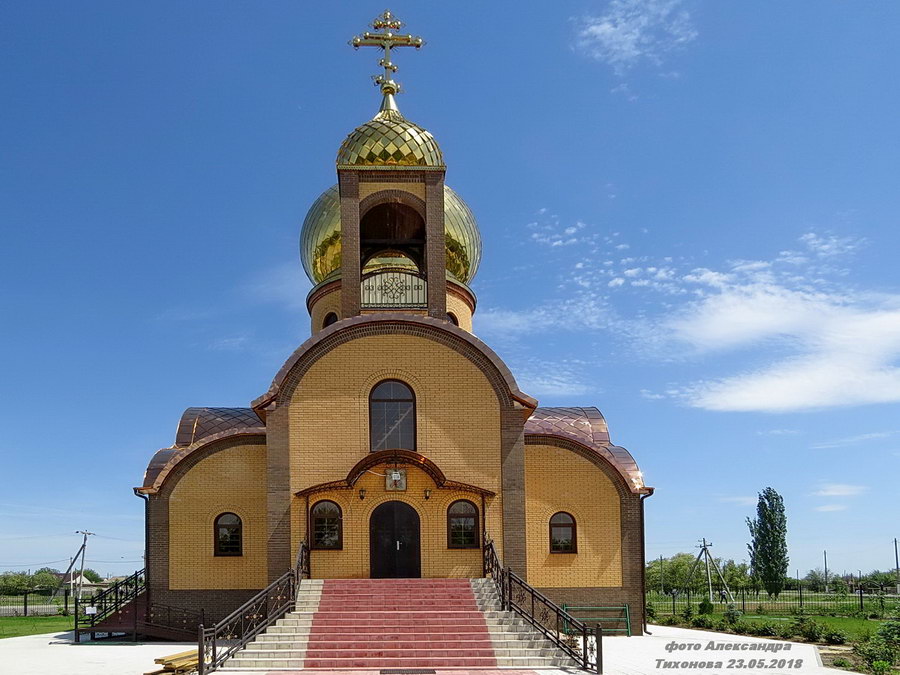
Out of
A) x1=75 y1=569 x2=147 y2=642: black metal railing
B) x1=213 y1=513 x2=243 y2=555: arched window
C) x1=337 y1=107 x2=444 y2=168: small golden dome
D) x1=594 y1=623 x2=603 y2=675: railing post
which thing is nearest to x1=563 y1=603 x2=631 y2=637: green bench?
x1=594 y1=623 x2=603 y2=675: railing post

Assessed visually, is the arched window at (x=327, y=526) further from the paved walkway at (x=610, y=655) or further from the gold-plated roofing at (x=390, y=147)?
the gold-plated roofing at (x=390, y=147)

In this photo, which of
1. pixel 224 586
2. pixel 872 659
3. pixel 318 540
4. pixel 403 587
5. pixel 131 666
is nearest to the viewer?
pixel 872 659

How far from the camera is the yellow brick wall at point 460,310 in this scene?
82.5 ft

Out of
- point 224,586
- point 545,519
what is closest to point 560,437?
point 545,519

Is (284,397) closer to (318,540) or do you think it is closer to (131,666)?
(318,540)

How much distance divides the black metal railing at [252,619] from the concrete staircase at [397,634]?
17cm

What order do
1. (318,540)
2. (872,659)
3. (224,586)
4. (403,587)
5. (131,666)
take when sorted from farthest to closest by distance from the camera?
(224,586) < (318,540) < (403,587) < (131,666) < (872,659)

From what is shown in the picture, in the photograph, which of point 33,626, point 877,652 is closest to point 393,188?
point 877,652

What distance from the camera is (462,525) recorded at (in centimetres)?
1934

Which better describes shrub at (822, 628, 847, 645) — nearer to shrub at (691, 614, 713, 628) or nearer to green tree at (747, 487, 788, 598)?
shrub at (691, 614, 713, 628)

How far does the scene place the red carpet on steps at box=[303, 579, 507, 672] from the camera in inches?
578

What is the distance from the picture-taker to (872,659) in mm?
14172

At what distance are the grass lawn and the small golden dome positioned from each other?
1443 cm

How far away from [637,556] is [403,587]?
6060mm
